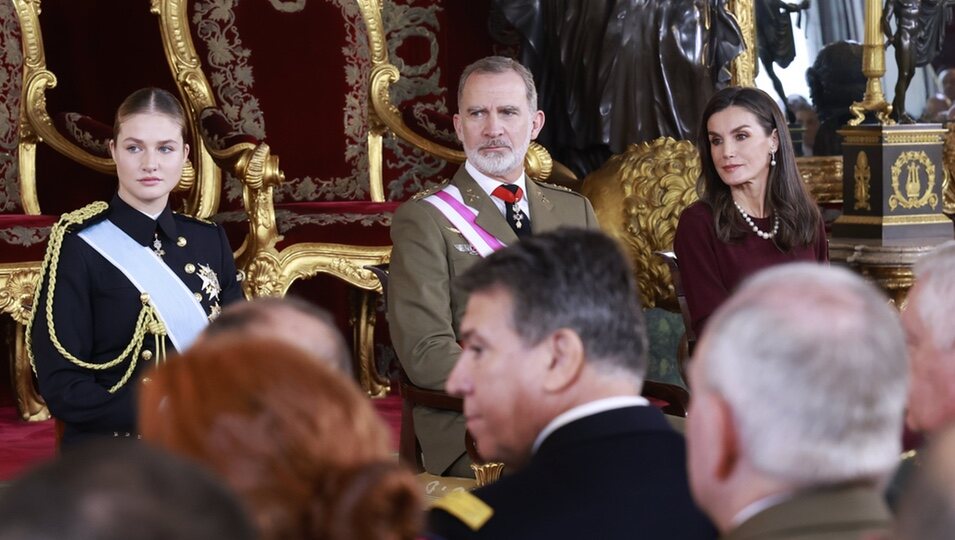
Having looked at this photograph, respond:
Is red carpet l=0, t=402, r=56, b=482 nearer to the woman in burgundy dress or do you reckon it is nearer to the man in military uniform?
the man in military uniform

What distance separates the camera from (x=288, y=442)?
39.4 inches

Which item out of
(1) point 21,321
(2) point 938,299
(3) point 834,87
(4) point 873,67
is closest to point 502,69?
(2) point 938,299

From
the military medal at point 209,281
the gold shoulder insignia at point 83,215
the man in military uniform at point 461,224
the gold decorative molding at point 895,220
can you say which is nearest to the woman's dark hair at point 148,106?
the gold shoulder insignia at point 83,215

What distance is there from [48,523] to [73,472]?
3cm

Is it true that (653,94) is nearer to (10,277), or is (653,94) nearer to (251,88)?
(251,88)

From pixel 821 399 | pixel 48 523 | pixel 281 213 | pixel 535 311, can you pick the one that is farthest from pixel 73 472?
pixel 281 213

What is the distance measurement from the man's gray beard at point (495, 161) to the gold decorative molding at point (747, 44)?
10.3 feet

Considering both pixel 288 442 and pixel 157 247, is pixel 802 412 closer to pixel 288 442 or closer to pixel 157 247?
pixel 288 442

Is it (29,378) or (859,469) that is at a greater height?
(859,469)

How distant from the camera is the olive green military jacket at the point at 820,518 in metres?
1.15

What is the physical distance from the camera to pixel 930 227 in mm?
5738

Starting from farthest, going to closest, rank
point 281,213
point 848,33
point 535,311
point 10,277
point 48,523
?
point 848,33, point 281,213, point 10,277, point 535,311, point 48,523

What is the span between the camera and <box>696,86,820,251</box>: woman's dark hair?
3.18 metres

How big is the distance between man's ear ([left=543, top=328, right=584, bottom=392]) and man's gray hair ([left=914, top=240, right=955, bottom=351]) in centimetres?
42
